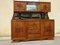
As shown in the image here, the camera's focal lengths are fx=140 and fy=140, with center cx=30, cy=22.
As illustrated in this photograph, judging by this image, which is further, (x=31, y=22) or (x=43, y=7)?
(x=43, y=7)

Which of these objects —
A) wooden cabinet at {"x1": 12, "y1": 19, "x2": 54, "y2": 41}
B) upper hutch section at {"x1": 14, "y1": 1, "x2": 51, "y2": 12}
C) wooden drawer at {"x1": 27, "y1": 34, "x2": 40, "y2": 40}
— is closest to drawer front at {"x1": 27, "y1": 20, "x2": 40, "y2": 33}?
wooden cabinet at {"x1": 12, "y1": 19, "x2": 54, "y2": 41}

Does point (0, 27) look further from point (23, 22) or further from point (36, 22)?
point (36, 22)

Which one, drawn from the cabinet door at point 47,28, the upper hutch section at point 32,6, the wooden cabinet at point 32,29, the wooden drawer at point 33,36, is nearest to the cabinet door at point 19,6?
the upper hutch section at point 32,6

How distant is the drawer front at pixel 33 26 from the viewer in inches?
195

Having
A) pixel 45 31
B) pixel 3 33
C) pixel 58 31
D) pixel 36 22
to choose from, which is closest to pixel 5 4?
pixel 3 33

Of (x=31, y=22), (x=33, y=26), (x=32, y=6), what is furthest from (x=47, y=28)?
(x=32, y=6)

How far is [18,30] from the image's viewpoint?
4.86 m

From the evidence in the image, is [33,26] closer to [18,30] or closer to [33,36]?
[33,36]

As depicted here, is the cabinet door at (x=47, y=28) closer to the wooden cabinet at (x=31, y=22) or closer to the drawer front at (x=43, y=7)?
the wooden cabinet at (x=31, y=22)

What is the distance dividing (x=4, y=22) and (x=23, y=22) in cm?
108

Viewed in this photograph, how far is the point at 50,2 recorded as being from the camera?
5750 millimetres

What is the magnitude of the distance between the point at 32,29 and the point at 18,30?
0.51 meters

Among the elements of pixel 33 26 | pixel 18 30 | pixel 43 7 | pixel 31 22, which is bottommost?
pixel 18 30

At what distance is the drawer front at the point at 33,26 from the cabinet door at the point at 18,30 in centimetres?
18
